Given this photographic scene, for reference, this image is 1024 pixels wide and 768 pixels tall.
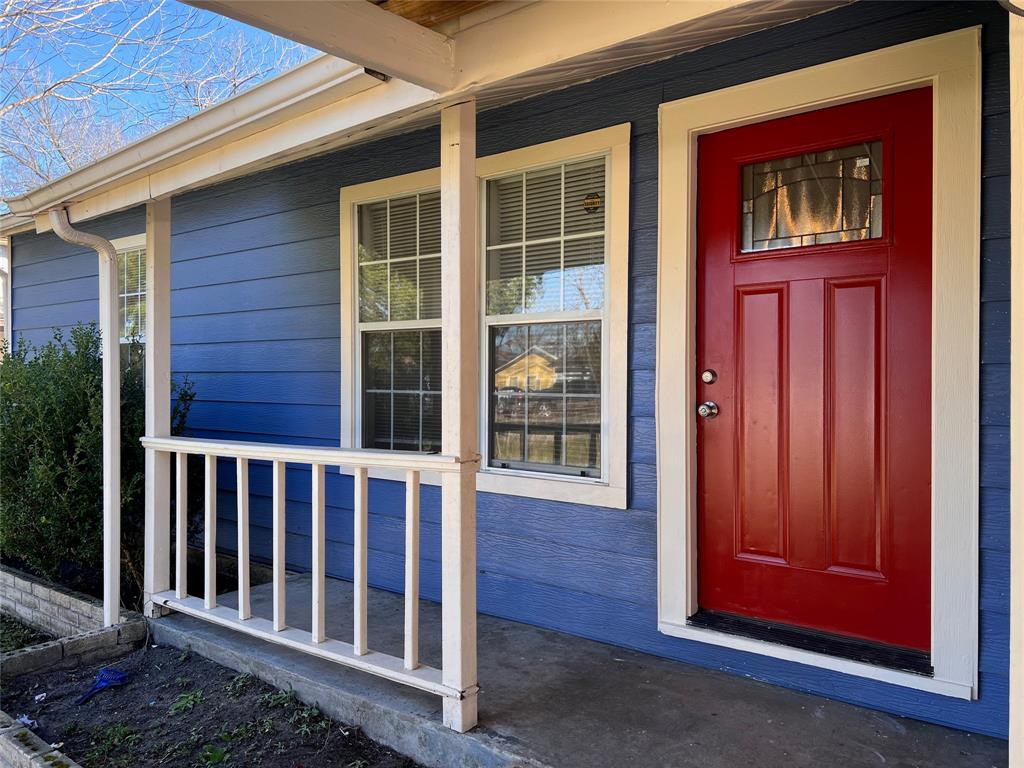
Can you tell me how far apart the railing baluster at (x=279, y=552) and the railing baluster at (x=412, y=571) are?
699mm

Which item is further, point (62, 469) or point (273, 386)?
point (273, 386)

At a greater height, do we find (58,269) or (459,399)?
(58,269)

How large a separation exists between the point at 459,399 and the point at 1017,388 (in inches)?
57.0

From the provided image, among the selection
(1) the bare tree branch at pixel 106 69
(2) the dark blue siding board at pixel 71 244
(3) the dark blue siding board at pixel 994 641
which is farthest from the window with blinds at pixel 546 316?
(1) the bare tree branch at pixel 106 69

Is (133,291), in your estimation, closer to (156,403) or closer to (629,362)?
(156,403)

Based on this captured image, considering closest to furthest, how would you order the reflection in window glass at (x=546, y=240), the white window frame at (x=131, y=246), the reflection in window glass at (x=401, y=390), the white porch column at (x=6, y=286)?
the reflection in window glass at (x=546, y=240) → the reflection in window glass at (x=401, y=390) → the white window frame at (x=131, y=246) → the white porch column at (x=6, y=286)

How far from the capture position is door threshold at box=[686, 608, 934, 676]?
2.29 m

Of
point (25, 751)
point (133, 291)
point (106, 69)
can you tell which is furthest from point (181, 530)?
point (106, 69)

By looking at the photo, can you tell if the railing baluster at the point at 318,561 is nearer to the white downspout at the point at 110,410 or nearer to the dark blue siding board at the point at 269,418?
the dark blue siding board at the point at 269,418

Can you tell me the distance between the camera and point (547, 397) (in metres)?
3.20

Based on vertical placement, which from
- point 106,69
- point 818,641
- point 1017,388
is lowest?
point 818,641

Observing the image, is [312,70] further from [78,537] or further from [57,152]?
[57,152]

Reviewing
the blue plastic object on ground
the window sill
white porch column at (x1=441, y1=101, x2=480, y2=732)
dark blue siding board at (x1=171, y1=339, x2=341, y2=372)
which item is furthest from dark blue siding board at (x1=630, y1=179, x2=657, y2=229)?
the blue plastic object on ground

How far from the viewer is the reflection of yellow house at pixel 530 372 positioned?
3.19 meters
